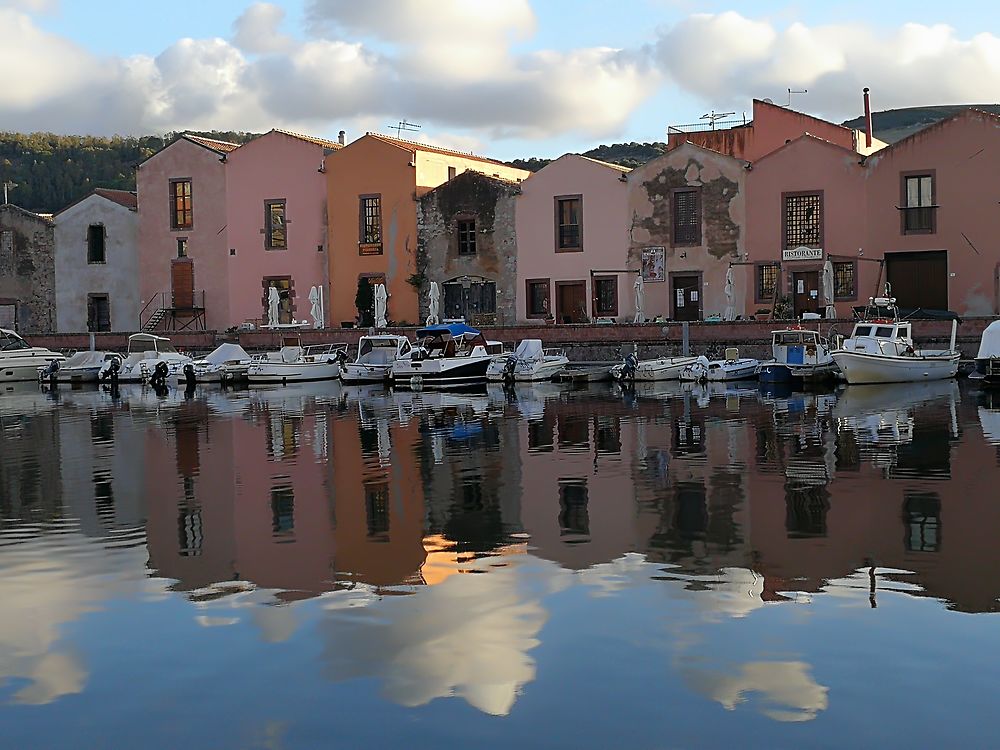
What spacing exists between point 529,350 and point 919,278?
47.8ft

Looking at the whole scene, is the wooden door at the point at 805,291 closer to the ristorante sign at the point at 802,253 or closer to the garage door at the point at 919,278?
the ristorante sign at the point at 802,253

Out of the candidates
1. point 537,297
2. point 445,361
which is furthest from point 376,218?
point 445,361

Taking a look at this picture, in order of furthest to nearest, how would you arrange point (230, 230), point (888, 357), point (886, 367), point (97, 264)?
point (97, 264), point (230, 230), point (886, 367), point (888, 357)

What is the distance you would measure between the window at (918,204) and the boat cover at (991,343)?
923 centimetres

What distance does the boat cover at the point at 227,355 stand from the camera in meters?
45.7

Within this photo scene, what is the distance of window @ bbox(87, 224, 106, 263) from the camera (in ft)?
192

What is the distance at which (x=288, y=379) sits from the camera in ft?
144

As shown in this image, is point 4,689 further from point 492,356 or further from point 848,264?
point 848,264

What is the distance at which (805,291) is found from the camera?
4575cm

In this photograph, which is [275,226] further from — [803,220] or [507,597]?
[507,597]

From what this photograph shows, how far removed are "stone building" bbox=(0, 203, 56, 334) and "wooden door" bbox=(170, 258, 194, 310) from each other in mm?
6800

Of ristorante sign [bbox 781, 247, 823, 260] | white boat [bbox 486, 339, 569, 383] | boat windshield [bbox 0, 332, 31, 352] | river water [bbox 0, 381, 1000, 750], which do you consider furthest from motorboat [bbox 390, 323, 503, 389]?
river water [bbox 0, 381, 1000, 750]

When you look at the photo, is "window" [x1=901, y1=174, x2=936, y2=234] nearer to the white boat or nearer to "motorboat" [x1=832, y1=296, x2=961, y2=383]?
"motorboat" [x1=832, y1=296, x2=961, y2=383]

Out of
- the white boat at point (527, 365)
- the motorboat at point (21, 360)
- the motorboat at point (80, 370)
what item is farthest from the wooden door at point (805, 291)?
the motorboat at point (21, 360)
